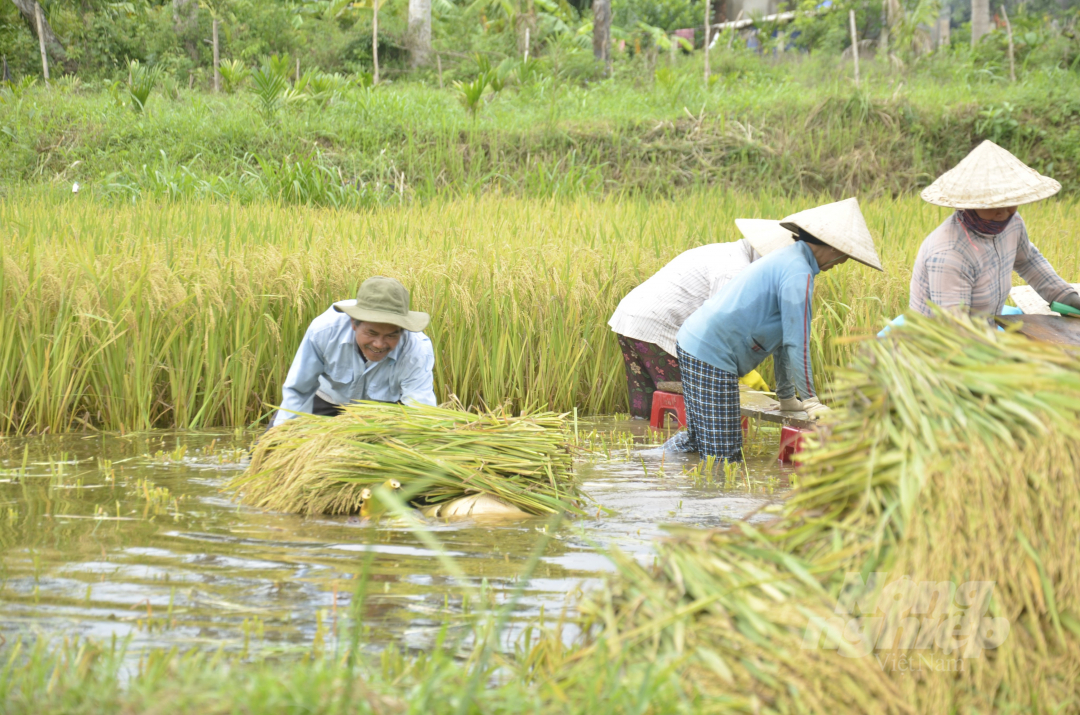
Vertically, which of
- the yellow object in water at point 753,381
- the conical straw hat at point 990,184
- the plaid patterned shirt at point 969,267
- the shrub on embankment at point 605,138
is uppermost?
the shrub on embankment at point 605,138

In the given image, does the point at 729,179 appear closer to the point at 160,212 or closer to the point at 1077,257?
the point at 1077,257

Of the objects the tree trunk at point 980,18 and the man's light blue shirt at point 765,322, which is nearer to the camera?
the man's light blue shirt at point 765,322

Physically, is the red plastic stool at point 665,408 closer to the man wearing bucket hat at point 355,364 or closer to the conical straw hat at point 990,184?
the man wearing bucket hat at point 355,364

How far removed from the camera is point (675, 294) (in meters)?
4.93

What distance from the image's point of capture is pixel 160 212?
676 cm

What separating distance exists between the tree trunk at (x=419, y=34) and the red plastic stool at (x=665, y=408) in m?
14.4

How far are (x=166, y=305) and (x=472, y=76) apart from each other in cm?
1328

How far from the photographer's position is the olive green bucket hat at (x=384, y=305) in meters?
3.67

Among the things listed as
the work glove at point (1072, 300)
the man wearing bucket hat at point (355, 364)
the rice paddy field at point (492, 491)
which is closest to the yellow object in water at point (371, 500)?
the rice paddy field at point (492, 491)

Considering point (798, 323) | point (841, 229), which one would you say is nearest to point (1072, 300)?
point (841, 229)

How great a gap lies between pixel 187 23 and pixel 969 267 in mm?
17977

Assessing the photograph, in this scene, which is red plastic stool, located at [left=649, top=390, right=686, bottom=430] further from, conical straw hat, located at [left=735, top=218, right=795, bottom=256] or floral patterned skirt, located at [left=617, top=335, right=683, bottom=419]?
conical straw hat, located at [left=735, top=218, right=795, bottom=256]

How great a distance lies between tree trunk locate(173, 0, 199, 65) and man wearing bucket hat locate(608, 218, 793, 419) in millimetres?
16141

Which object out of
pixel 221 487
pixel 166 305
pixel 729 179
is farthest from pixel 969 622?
pixel 729 179
